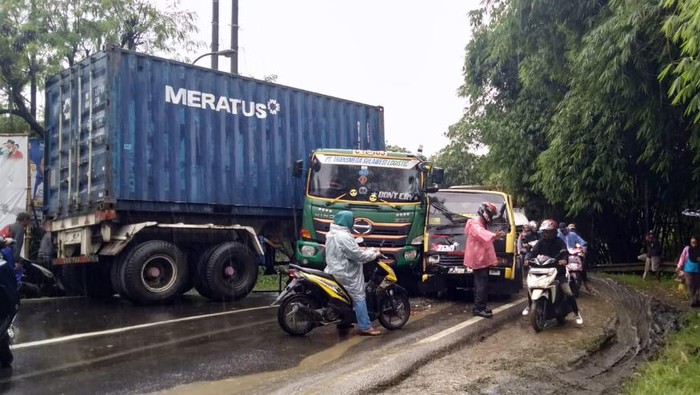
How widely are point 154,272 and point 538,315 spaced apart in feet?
18.6

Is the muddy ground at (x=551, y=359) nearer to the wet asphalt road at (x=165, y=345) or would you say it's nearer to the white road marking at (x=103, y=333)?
the wet asphalt road at (x=165, y=345)

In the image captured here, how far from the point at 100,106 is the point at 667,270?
49.9 feet

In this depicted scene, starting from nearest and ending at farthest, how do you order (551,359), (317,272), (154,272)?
1. (551,359)
2. (317,272)
3. (154,272)

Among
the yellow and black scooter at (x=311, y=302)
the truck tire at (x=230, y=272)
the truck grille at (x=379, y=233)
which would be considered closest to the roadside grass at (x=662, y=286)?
the truck grille at (x=379, y=233)

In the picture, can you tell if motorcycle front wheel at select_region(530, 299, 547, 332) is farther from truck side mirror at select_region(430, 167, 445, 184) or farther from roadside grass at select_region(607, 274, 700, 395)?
truck side mirror at select_region(430, 167, 445, 184)

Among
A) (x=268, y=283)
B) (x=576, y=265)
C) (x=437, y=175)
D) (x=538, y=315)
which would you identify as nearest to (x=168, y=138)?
(x=437, y=175)

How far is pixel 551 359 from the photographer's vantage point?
6.59 metres

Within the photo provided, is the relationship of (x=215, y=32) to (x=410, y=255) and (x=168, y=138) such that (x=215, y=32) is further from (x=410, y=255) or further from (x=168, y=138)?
(x=410, y=255)

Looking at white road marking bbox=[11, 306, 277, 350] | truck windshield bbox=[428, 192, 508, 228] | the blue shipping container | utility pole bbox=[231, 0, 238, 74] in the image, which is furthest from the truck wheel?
utility pole bbox=[231, 0, 238, 74]

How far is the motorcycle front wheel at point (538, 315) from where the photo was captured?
316 inches

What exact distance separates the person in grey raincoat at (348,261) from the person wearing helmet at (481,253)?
1.86m

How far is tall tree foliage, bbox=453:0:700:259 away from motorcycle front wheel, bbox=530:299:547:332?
2.73 m

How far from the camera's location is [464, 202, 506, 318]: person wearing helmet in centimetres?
898

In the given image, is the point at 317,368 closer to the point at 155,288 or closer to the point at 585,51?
the point at 155,288
